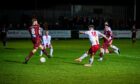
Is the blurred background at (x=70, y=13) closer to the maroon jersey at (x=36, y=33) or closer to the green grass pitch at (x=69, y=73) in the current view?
the maroon jersey at (x=36, y=33)

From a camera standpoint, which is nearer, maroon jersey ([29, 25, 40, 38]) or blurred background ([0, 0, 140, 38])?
maroon jersey ([29, 25, 40, 38])

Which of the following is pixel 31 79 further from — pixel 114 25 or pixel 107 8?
pixel 107 8

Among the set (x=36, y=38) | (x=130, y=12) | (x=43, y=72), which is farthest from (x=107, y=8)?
(x=43, y=72)

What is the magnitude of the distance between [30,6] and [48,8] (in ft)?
8.43

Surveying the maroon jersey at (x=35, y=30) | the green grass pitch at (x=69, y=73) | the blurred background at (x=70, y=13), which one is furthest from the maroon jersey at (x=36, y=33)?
the blurred background at (x=70, y=13)

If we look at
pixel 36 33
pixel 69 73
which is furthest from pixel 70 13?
pixel 69 73

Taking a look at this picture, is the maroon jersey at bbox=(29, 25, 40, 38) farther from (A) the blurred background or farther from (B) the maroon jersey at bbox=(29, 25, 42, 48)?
(A) the blurred background

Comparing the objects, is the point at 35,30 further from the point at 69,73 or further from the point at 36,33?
the point at 69,73

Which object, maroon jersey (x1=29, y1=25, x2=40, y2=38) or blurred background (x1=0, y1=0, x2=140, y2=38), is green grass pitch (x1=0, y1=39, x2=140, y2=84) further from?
blurred background (x1=0, y1=0, x2=140, y2=38)

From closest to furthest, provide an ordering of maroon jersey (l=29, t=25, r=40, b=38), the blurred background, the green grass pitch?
1. the green grass pitch
2. maroon jersey (l=29, t=25, r=40, b=38)
3. the blurred background

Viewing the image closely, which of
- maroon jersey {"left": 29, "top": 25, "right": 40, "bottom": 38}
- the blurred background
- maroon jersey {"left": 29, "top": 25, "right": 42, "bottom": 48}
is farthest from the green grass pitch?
the blurred background

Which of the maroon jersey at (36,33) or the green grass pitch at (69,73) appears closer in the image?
the green grass pitch at (69,73)

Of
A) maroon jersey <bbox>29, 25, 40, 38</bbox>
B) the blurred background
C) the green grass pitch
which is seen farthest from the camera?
the blurred background

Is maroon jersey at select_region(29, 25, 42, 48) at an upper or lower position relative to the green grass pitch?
upper
